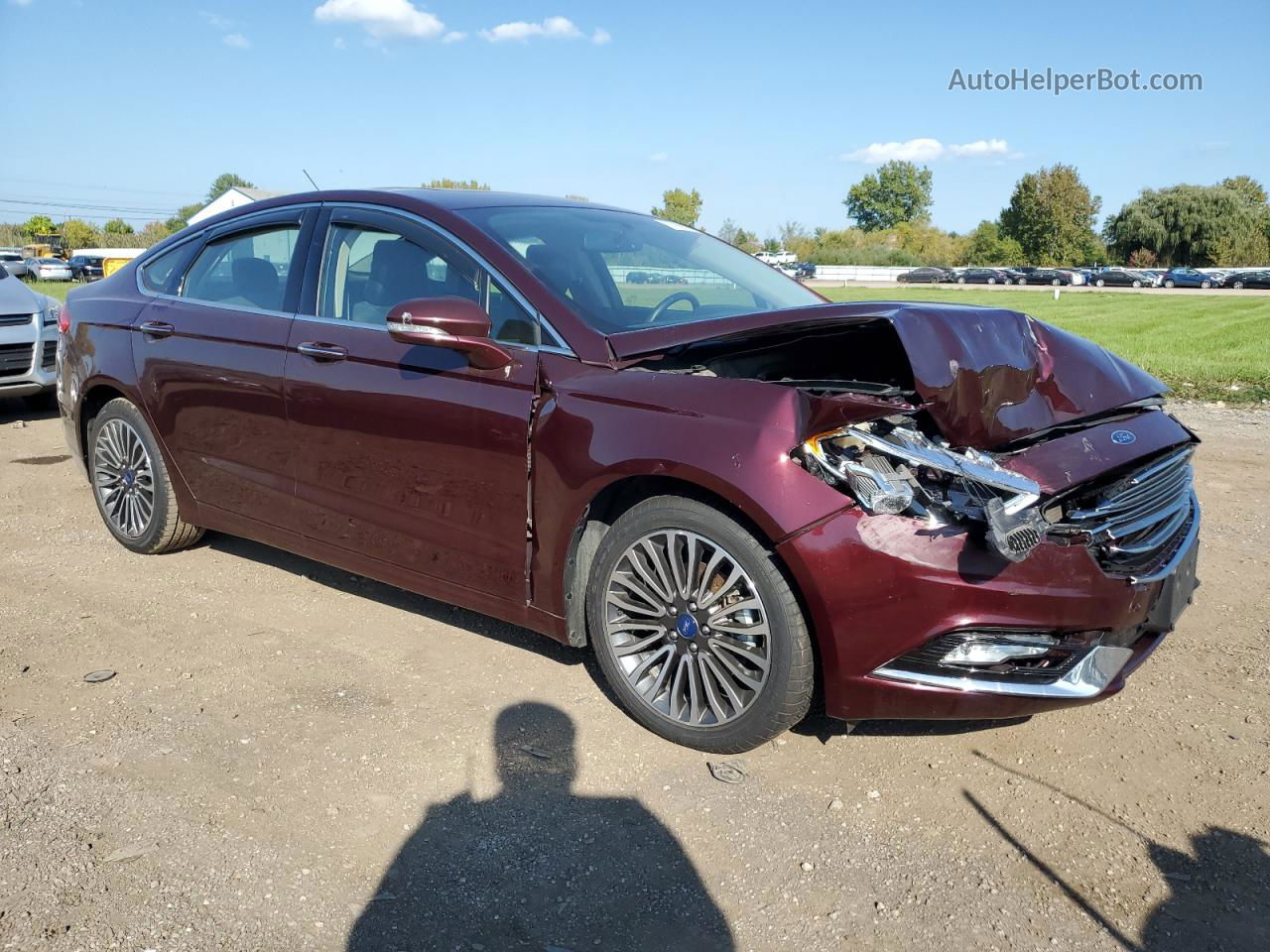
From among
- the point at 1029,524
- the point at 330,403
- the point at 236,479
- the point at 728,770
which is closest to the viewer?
the point at 1029,524

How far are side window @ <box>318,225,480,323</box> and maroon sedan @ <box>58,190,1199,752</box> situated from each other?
0.01m

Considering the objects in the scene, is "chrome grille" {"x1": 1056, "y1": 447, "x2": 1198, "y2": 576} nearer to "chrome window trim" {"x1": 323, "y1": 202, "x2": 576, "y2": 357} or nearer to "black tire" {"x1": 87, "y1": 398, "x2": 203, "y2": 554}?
"chrome window trim" {"x1": 323, "y1": 202, "x2": 576, "y2": 357}

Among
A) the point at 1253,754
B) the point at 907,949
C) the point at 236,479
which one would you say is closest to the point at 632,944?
the point at 907,949

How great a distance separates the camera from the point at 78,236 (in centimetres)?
9975

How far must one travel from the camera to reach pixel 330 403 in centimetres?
398

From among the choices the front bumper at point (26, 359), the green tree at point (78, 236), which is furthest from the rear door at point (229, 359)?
the green tree at point (78, 236)

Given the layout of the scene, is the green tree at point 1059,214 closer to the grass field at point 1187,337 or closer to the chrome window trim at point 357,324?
the grass field at point 1187,337

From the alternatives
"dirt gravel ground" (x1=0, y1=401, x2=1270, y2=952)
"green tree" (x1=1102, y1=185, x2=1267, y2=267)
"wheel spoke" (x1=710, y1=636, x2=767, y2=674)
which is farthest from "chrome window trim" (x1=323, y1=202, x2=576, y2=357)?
"green tree" (x1=1102, y1=185, x2=1267, y2=267)

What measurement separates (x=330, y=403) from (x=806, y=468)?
1.98 metres

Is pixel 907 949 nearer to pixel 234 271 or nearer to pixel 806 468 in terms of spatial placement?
pixel 806 468

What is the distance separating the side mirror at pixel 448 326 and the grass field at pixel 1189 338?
1996 millimetres

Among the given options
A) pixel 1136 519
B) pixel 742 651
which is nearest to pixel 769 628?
pixel 742 651

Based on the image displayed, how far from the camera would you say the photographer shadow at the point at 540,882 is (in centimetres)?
→ 243

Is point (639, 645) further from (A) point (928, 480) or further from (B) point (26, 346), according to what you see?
(B) point (26, 346)
